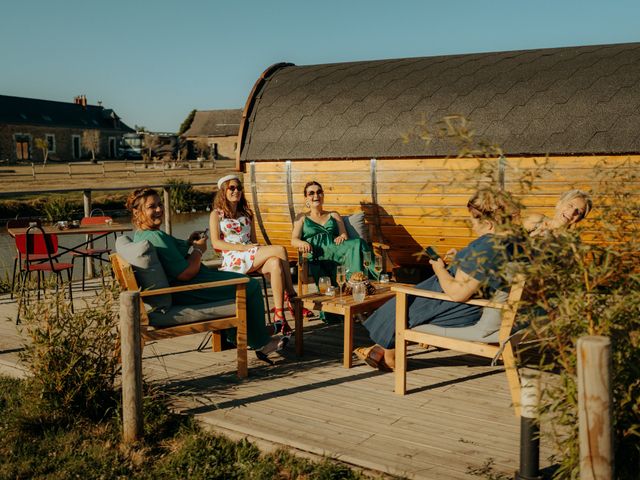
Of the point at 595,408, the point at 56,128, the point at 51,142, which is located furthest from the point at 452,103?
the point at 56,128

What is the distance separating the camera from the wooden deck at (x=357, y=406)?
11.5ft

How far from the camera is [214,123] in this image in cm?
7669

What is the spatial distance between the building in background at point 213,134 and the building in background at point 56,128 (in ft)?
23.3

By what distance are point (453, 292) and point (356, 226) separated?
287 centimetres

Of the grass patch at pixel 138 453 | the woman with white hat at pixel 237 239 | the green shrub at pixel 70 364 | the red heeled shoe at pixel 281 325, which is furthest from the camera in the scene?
the woman with white hat at pixel 237 239

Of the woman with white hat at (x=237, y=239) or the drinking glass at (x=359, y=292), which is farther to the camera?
the woman with white hat at (x=237, y=239)

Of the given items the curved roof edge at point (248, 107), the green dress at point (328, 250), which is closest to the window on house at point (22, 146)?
the curved roof edge at point (248, 107)

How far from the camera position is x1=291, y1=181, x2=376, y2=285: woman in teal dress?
638 cm

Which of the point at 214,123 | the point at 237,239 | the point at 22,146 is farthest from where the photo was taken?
the point at 214,123

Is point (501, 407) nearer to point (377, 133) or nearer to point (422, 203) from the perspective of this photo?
point (422, 203)

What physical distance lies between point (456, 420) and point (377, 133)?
3578mm

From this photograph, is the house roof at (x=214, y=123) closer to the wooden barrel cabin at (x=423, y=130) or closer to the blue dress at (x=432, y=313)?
the wooden barrel cabin at (x=423, y=130)

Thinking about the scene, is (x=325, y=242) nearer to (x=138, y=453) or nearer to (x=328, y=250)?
(x=328, y=250)

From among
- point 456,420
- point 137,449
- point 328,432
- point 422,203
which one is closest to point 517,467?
point 456,420
